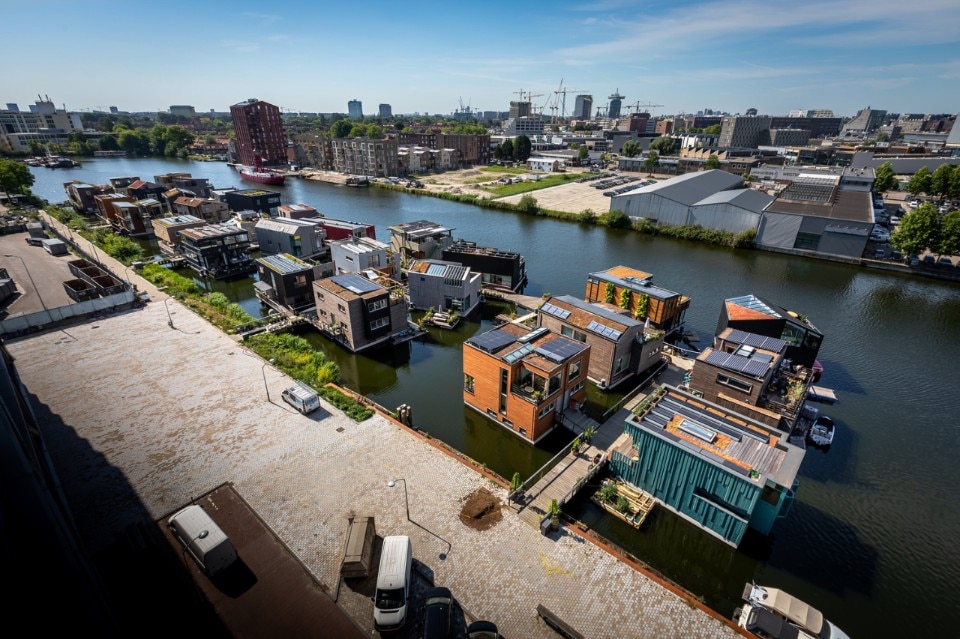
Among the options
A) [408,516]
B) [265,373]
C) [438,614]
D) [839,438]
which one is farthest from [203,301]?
[839,438]

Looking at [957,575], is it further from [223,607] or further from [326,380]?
[326,380]

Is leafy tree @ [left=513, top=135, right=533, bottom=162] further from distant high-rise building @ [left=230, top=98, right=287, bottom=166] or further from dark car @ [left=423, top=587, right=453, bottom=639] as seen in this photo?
dark car @ [left=423, top=587, right=453, bottom=639]

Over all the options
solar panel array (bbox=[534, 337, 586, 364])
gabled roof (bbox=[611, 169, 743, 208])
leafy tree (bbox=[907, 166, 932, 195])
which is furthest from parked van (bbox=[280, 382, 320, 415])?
leafy tree (bbox=[907, 166, 932, 195])

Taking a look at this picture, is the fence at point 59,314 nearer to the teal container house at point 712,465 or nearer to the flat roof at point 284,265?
the flat roof at point 284,265

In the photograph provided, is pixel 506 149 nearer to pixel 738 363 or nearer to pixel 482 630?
pixel 738 363

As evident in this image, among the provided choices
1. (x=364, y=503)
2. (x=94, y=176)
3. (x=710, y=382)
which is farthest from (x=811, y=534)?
(x=94, y=176)

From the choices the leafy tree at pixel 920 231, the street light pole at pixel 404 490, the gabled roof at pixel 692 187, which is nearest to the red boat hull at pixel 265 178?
the gabled roof at pixel 692 187
